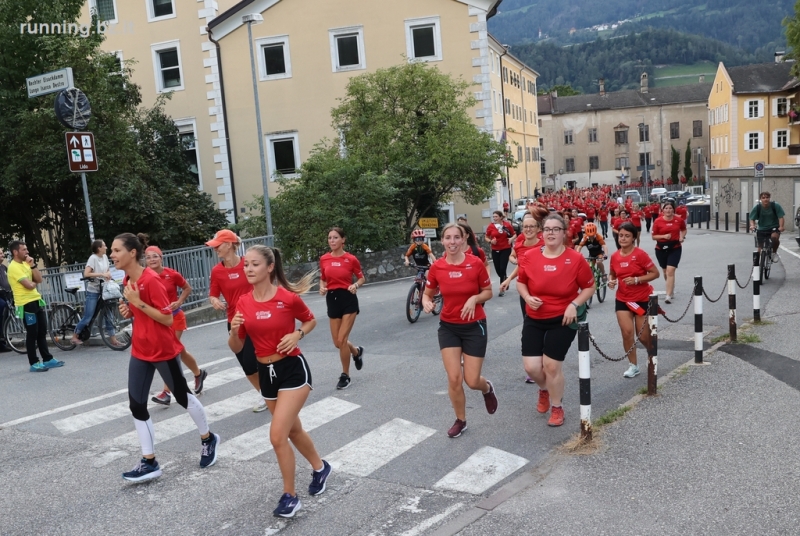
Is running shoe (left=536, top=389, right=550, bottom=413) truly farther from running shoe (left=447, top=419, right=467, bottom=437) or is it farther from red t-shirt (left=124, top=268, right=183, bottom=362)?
red t-shirt (left=124, top=268, right=183, bottom=362)

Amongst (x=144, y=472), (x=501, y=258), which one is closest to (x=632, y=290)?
(x=144, y=472)

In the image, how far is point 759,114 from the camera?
2891 inches

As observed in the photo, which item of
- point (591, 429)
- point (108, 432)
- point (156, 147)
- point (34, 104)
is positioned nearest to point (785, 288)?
point (591, 429)

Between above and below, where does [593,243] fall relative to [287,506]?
above

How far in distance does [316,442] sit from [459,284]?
1.98m

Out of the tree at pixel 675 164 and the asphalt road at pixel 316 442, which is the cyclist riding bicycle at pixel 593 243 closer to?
the asphalt road at pixel 316 442

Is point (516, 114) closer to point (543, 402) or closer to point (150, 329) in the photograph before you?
point (543, 402)

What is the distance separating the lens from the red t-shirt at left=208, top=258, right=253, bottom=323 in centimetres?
781

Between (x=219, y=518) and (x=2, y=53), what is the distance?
67.3 feet

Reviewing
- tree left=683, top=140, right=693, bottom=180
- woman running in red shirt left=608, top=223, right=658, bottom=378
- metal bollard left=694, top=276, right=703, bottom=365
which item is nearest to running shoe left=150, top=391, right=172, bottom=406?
woman running in red shirt left=608, top=223, right=658, bottom=378

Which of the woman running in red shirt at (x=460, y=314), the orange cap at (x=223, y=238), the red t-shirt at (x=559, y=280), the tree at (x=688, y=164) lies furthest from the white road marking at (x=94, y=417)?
the tree at (x=688, y=164)

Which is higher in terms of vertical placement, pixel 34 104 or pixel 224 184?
pixel 34 104

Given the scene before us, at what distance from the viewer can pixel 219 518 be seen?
5418 millimetres

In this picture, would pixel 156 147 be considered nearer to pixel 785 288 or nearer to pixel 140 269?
pixel 785 288
